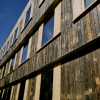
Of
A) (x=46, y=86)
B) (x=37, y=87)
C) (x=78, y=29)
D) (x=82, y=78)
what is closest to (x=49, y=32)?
(x=78, y=29)

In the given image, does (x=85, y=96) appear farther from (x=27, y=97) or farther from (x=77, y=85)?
(x=27, y=97)

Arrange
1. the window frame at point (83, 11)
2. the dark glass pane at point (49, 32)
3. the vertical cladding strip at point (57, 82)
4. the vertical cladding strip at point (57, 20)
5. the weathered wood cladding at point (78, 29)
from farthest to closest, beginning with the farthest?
the dark glass pane at point (49, 32) < the vertical cladding strip at point (57, 20) < the vertical cladding strip at point (57, 82) < the window frame at point (83, 11) < the weathered wood cladding at point (78, 29)

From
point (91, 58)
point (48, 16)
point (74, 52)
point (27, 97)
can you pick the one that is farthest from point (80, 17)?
point (27, 97)

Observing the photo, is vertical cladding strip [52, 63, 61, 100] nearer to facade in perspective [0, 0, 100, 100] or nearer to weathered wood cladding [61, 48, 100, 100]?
facade in perspective [0, 0, 100, 100]

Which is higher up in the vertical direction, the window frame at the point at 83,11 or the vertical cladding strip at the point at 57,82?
the window frame at the point at 83,11

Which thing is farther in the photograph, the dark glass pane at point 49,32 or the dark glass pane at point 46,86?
the dark glass pane at point 46,86

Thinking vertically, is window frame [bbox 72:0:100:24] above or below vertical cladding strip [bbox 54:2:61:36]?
below

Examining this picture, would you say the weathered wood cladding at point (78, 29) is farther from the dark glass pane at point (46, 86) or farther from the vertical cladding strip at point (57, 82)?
the dark glass pane at point (46, 86)

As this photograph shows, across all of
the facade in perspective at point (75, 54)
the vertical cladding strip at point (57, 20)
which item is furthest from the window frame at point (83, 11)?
the vertical cladding strip at point (57, 20)

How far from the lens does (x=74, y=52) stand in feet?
11.6

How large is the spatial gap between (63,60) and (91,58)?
1.24m

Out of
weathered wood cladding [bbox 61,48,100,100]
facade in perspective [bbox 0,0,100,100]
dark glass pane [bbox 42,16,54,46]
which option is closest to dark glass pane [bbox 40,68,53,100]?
facade in perspective [bbox 0,0,100,100]

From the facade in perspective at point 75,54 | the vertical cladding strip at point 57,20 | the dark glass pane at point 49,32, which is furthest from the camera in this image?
the dark glass pane at point 49,32

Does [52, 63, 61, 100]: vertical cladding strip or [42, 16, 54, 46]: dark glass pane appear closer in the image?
[52, 63, 61, 100]: vertical cladding strip
